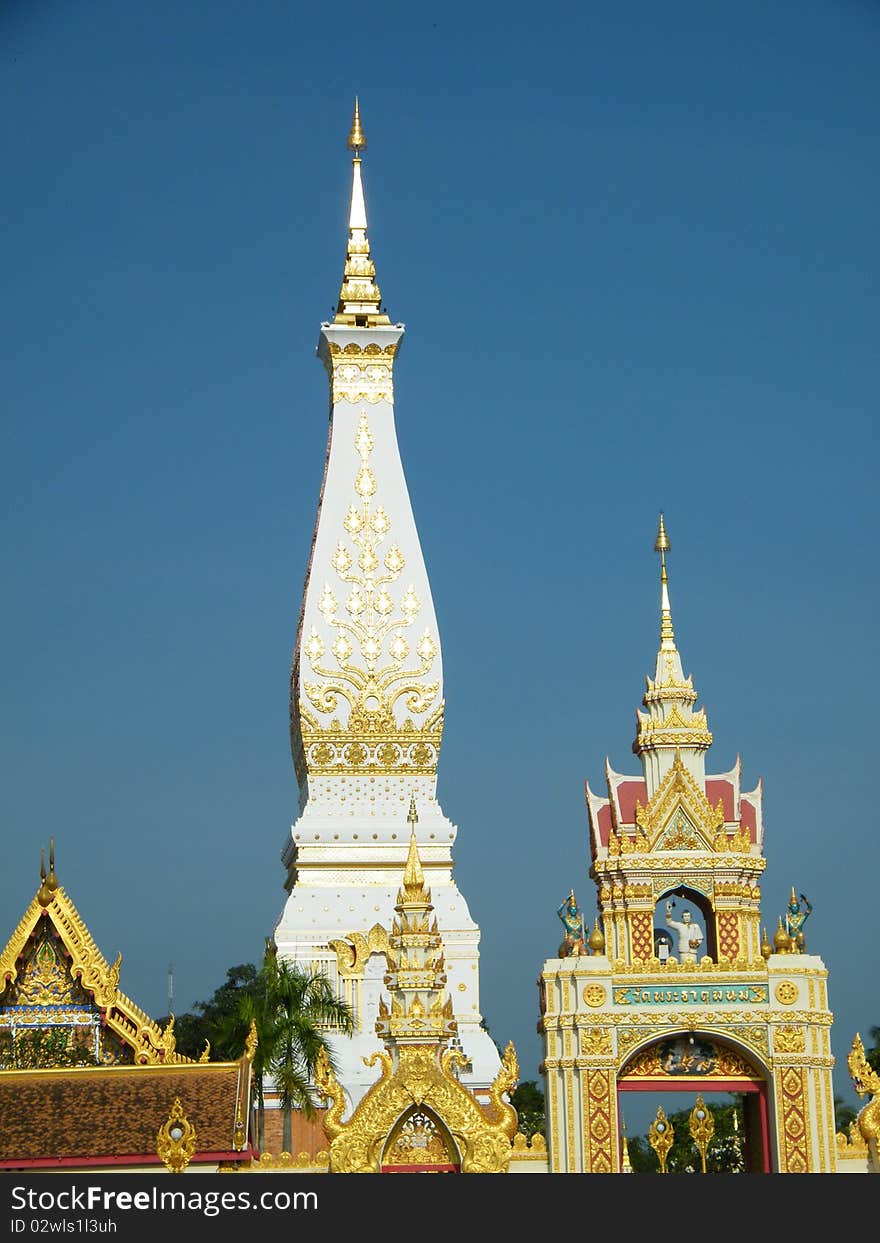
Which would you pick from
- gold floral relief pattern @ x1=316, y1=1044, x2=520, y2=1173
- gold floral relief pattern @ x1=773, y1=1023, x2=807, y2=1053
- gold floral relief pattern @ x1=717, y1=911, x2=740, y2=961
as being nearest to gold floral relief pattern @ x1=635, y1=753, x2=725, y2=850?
gold floral relief pattern @ x1=717, y1=911, x2=740, y2=961

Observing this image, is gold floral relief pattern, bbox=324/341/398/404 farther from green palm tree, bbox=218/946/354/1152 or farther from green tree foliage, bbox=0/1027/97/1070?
green tree foliage, bbox=0/1027/97/1070

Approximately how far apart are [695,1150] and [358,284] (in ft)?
57.4

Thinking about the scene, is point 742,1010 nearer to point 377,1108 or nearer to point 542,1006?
point 542,1006

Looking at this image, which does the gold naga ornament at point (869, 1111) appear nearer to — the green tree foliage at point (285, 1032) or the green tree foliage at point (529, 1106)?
the green tree foliage at point (285, 1032)

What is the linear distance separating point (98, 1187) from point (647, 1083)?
5798 mm

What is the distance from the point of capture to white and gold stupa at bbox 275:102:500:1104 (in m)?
36.7

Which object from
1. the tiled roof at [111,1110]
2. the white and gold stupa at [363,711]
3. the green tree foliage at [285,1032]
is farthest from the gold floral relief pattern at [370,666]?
the tiled roof at [111,1110]

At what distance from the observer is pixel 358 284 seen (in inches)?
1628

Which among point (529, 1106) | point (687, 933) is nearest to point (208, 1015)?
point (529, 1106)

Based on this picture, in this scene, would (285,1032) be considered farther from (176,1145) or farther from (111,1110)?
(176,1145)

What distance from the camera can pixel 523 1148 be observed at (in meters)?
23.6

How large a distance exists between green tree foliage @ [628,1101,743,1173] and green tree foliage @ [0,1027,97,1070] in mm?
11584

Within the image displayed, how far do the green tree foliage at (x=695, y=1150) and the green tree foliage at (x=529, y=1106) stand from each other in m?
1.97

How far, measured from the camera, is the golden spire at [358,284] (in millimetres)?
41031
